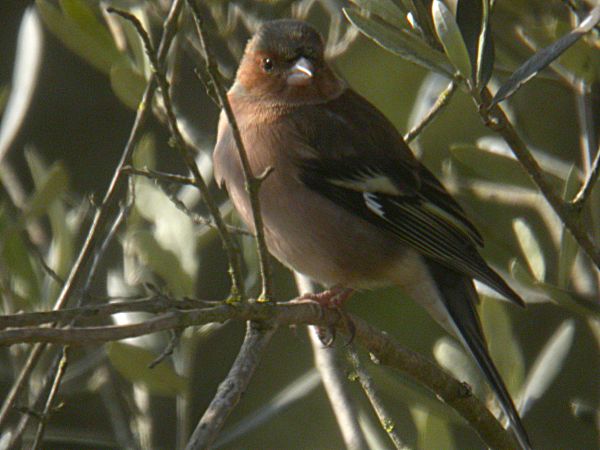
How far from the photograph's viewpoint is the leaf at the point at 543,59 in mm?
2533

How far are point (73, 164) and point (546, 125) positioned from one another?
9.71 feet

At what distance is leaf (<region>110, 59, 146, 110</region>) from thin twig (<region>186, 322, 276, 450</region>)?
4.23 ft

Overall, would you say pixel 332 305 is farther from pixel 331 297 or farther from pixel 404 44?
pixel 404 44

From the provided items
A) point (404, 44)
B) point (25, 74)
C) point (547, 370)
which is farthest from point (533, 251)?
Answer: point (25, 74)

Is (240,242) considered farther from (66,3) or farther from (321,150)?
(66,3)

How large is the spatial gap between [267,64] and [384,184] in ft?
2.22

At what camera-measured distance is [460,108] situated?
16.5ft

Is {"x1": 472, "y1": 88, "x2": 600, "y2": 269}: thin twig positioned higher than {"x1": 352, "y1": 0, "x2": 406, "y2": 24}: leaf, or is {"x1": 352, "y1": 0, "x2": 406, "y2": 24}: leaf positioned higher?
{"x1": 352, "y1": 0, "x2": 406, "y2": 24}: leaf

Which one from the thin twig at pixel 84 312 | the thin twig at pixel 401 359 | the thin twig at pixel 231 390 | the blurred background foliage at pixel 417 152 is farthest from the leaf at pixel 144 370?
the thin twig at pixel 84 312

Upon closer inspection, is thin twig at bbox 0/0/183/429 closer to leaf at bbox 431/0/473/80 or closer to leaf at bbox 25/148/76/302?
leaf at bbox 25/148/76/302

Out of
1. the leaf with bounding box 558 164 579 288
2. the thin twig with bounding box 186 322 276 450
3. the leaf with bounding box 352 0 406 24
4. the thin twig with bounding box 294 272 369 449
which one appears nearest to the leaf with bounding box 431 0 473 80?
the leaf with bounding box 352 0 406 24

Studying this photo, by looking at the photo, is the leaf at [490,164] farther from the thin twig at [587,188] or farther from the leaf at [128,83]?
the leaf at [128,83]

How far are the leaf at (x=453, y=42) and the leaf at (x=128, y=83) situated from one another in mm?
1357

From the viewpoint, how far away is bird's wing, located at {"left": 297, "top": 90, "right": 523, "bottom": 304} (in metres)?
3.84
